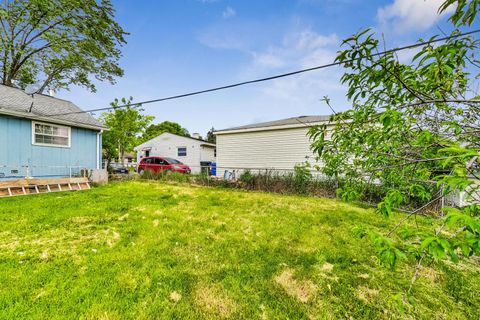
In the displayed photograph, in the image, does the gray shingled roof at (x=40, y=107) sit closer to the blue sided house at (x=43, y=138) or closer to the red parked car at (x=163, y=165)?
the blue sided house at (x=43, y=138)

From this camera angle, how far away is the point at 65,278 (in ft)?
8.25

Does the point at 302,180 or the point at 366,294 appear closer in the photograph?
the point at 366,294

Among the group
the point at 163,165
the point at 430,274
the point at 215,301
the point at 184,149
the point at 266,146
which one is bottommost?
the point at 430,274

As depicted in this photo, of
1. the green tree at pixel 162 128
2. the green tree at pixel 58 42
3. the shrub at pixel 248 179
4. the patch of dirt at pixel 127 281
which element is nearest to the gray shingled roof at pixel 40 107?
the green tree at pixel 58 42

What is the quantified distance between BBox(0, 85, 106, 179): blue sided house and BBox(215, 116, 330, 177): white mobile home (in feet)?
22.6

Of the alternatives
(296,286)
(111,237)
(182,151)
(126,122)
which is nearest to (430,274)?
(296,286)

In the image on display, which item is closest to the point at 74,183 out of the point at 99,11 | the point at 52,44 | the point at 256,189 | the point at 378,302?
the point at 256,189

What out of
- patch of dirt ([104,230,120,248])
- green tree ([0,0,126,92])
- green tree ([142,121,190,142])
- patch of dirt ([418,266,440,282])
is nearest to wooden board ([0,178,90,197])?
patch of dirt ([104,230,120,248])

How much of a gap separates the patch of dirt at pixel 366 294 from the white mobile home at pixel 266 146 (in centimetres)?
847

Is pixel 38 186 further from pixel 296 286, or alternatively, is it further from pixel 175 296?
pixel 296 286

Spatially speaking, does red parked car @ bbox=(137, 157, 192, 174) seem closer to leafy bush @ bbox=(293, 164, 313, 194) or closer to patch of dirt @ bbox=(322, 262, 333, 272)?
leafy bush @ bbox=(293, 164, 313, 194)

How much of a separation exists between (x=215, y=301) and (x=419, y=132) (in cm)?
254

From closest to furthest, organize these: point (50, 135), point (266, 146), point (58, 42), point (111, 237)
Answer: point (111, 237) → point (50, 135) → point (266, 146) → point (58, 42)

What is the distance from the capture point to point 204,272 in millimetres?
2803
